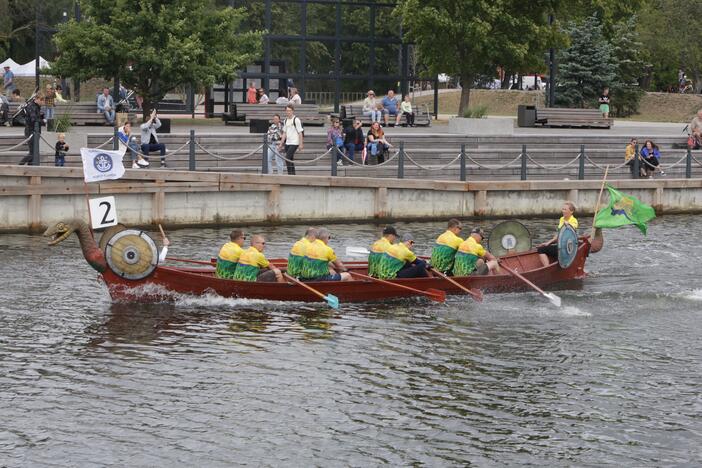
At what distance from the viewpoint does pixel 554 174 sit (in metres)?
35.3

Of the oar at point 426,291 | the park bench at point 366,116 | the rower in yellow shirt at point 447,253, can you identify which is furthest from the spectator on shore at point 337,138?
the oar at point 426,291

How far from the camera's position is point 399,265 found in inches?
878

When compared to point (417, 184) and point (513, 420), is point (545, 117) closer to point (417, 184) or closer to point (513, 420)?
point (417, 184)

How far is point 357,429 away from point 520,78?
5935 centimetres

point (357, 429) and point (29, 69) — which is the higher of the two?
point (29, 69)

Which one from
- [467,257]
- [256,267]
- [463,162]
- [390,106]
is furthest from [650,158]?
[256,267]

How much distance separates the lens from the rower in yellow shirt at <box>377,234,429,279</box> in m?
22.2

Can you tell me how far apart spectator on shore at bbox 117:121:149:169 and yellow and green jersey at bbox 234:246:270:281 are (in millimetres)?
9798

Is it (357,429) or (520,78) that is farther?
(520,78)

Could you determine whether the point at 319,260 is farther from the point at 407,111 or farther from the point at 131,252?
the point at 407,111

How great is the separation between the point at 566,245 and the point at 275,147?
33.0 ft

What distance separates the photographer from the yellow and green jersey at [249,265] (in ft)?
70.5

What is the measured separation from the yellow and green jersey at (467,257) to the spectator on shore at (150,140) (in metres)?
10.7

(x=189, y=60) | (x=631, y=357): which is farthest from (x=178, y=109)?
(x=631, y=357)
